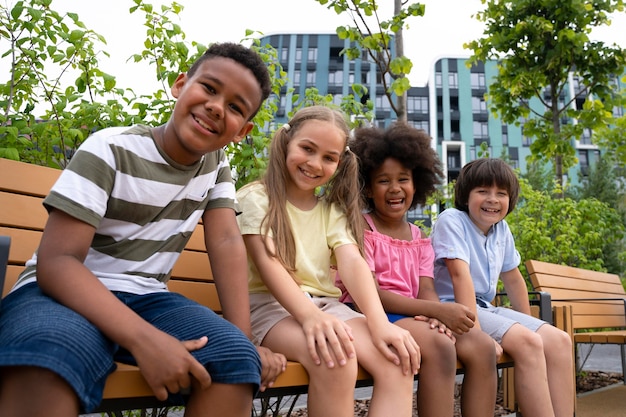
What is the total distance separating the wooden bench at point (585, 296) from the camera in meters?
3.97

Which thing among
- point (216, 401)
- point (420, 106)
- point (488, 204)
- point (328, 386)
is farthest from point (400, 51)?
point (420, 106)

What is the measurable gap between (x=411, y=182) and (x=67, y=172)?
161 cm

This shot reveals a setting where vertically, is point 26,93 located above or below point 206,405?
above

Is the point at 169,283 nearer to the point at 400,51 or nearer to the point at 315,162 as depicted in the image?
the point at 315,162

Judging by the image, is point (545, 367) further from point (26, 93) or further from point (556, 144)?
point (556, 144)

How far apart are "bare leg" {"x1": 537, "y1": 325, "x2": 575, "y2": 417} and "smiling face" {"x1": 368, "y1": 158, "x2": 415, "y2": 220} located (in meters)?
0.89

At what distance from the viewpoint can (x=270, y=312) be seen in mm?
2014

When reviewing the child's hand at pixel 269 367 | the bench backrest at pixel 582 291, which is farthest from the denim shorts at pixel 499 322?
the bench backrest at pixel 582 291

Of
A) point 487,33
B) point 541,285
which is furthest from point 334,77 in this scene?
point 541,285

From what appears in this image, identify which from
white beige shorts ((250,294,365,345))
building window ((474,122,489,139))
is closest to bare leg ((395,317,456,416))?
white beige shorts ((250,294,365,345))

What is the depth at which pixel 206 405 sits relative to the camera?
51.8 inches

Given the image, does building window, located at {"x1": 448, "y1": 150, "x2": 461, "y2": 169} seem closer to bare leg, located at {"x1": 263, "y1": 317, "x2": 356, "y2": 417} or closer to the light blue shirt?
the light blue shirt

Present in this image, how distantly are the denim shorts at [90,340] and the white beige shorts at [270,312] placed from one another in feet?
1.31

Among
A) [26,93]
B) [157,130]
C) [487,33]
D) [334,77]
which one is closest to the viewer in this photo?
[157,130]
